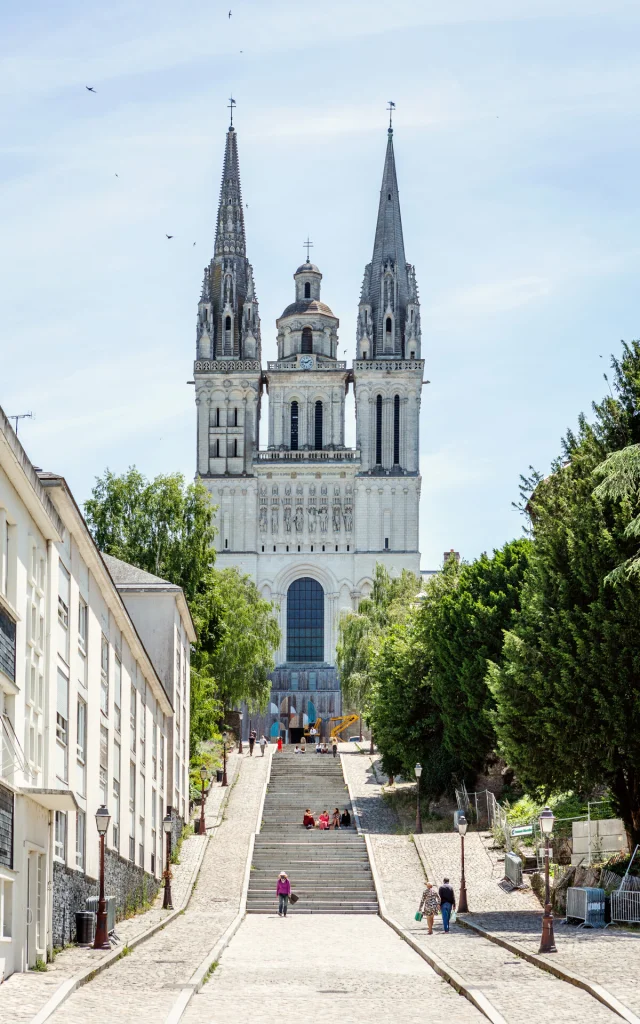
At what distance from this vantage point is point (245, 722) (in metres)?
103

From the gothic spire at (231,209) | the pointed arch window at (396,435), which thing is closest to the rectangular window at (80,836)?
the pointed arch window at (396,435)

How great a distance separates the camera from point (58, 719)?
24906 mm

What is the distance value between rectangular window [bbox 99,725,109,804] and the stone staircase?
29.6 feet

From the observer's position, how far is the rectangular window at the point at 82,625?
27.4m

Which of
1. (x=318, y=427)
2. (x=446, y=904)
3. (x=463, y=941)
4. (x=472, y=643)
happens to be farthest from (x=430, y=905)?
(x=318, y=427)

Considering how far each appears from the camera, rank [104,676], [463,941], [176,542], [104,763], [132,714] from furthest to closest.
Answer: [176,542], [132,714], [104,763], [104,676], [463,941]

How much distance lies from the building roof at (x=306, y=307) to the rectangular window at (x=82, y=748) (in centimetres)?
8747

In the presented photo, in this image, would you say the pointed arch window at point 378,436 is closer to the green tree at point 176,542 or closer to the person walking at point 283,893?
the green tree at point 176,542

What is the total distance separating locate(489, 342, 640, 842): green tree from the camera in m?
31.4

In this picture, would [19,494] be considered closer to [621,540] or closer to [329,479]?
[621,540]

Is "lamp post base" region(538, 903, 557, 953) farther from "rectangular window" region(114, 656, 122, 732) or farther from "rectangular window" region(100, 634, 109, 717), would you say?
"rectangular window" region(114, 656, 122, 732)

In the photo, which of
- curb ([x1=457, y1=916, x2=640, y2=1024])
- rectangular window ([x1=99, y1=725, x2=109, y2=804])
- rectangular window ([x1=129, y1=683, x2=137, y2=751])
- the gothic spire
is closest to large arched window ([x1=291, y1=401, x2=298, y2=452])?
the gothic spire

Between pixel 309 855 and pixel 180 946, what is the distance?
19.7 metres

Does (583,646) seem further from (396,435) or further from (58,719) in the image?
(396,435)
